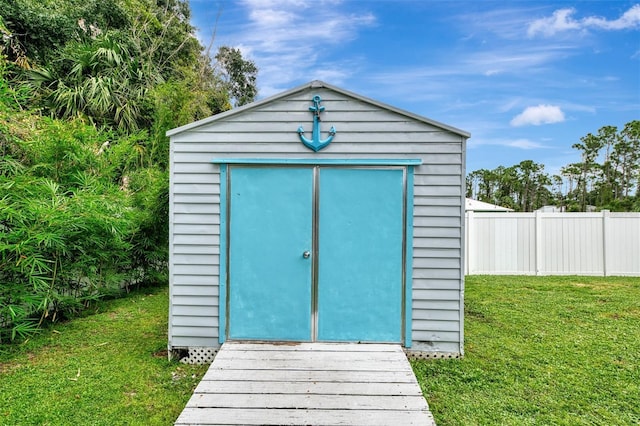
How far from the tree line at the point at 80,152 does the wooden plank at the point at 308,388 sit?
230cm

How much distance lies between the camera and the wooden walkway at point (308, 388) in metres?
2.08

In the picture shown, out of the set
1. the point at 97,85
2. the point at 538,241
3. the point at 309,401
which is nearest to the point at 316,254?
the point at 309,401

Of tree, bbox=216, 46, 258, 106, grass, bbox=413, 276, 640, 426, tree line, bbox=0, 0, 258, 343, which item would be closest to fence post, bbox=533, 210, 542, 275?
grass, bbox=413, 276, 640, 426

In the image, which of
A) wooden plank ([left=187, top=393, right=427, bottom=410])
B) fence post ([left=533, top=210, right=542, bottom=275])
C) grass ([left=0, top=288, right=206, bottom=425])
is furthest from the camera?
fence post ([left=533, top=210, right=542, bottom=275])

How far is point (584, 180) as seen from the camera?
23234 millimetres

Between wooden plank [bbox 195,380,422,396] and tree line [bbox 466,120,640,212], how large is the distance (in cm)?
1740

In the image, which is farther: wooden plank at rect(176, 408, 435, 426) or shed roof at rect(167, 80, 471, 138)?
shed roof at rect(167, 80, 471, 138)

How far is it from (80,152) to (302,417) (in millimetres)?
3822

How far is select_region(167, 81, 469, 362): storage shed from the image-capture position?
319cm

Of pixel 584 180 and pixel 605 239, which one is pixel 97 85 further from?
pixel 584 180

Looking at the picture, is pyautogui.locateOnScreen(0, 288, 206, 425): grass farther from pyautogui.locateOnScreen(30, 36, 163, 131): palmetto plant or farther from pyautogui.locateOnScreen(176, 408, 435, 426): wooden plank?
pyautogui.locateOnScreen(30, 36, 163, 131): palmetto plant

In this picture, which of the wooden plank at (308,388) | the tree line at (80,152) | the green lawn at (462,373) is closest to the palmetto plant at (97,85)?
the tree line at (80,152)

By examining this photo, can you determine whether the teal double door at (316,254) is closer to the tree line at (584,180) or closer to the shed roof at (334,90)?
the shed roof at (334,90)

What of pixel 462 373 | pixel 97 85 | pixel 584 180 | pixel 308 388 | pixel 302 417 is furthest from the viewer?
pixel 584 180
